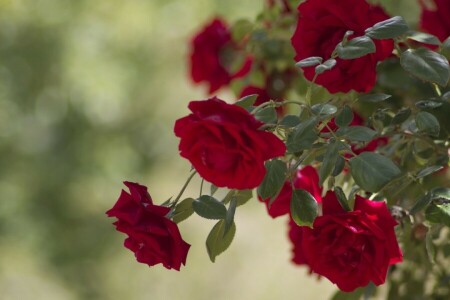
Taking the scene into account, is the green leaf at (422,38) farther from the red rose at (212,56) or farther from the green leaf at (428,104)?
the red rose at (212,56)

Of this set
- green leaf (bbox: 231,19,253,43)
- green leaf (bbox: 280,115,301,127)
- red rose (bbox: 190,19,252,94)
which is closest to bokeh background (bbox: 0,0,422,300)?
red rose (bbox: 190,19,252,94)

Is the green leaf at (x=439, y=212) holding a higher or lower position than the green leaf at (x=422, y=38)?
lower

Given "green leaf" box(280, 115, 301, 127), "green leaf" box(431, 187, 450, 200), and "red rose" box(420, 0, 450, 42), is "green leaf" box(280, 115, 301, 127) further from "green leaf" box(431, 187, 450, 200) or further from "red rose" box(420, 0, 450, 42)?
"red rose" box(420, 0, 450, 42)

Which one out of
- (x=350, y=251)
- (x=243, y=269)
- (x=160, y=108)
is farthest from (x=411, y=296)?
(x=160, y=108)

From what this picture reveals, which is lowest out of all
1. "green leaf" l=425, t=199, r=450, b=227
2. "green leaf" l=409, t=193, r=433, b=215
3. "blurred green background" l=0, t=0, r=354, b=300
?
"green leaf" l=425, t=199, r=450, b=227

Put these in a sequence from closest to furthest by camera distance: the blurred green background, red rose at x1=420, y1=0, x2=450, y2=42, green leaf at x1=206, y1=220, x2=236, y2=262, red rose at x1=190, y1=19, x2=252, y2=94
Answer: green leaf at x1=206, y1=220, x2=236, y2=262 → red rose at x1=420, y1=0, x2=450, y2=42 → red rose at x1=190, y1=19, x2=252, y2=94 → the blurred green background

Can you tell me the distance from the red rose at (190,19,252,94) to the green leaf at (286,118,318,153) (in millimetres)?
482

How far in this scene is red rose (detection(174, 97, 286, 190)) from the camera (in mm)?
433

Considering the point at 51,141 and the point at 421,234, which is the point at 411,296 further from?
the point at 51,141

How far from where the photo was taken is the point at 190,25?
2.68 meters

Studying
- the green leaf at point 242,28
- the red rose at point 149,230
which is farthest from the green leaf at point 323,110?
the green leaf at point 242,28

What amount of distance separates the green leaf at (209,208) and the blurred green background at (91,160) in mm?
1860

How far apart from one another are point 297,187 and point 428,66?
0.45 feet

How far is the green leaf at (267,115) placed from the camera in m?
0.49
